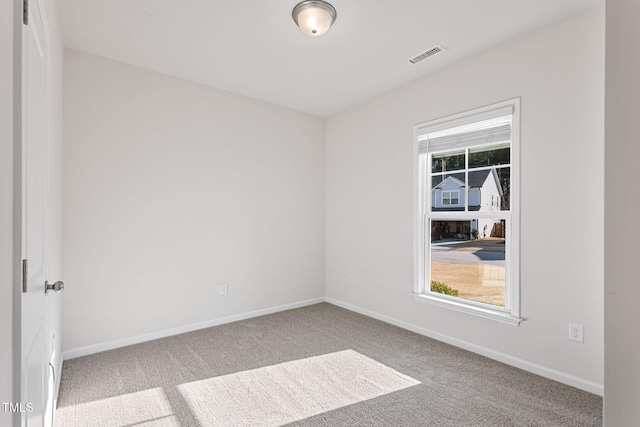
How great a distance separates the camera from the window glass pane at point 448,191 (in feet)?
10.7

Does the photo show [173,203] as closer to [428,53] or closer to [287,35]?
[287,35]

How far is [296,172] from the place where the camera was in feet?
14.7

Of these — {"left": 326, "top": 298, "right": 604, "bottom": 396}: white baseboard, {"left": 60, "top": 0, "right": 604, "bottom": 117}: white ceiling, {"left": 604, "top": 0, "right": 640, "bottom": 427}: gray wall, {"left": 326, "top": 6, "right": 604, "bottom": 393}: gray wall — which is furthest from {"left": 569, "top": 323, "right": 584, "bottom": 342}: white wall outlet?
{"left": 60, "top": 0, "right": 604, "bottom": 117}: white ceiling

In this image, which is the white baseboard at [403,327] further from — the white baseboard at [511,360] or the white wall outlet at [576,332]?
the white wall outlet at [576,332]

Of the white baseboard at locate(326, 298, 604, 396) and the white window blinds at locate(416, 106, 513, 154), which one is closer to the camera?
the white baseboard at locate(326, 298, 604, 396)

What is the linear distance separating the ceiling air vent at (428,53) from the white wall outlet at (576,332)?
2406 mm

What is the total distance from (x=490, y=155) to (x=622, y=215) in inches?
101

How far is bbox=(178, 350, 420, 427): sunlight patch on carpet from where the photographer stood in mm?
2102

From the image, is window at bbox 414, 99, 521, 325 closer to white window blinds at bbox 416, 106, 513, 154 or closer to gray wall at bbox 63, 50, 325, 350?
white window blinds at bbox 416, 106, 513, 154

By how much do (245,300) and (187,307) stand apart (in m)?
0.68

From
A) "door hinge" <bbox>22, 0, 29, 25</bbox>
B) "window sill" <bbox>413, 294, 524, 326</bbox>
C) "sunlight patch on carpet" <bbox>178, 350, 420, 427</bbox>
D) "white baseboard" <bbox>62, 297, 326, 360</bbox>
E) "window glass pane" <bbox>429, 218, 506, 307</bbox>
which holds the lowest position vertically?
"sunlight patch on carpet" <bbox>178, 350, 420, 427</bbox>

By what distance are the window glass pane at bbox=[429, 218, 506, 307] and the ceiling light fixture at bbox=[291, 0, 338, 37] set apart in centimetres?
215

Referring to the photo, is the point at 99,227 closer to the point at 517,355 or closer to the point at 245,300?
the point at 245,300

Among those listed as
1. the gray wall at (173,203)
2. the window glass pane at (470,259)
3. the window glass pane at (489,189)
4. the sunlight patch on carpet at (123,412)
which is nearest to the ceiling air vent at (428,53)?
the window glass pane at (489,189)
